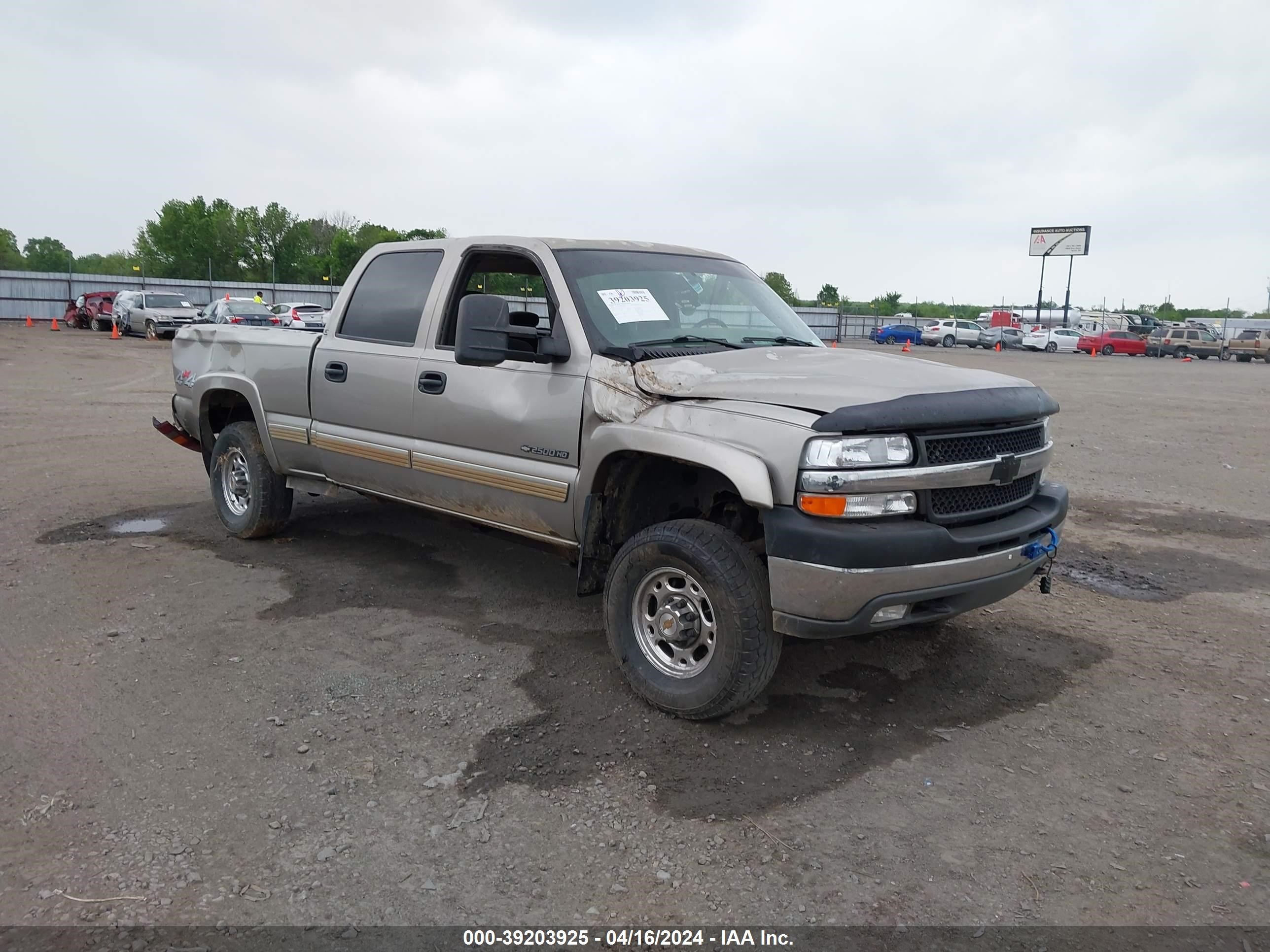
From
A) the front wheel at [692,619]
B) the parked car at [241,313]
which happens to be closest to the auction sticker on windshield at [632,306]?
the front wheel at [692,619]

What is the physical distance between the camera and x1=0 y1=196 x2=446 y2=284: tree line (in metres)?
72.6

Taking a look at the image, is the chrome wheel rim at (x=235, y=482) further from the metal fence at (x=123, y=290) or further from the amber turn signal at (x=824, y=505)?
the metal fence at (x=123, y=290)

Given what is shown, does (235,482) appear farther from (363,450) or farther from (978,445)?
(978,445)

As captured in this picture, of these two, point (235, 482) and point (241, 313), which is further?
point (241, 313)

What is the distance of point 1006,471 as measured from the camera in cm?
388

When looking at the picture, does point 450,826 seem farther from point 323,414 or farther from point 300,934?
point 323,414

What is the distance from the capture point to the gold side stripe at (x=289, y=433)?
5.82 m

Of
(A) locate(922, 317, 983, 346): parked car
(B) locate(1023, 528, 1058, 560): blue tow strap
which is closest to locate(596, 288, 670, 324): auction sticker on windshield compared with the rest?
(B) locate(1023, 528, 1058, 560): blue tow strap

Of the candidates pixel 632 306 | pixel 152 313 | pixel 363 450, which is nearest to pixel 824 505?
pixel 632 306

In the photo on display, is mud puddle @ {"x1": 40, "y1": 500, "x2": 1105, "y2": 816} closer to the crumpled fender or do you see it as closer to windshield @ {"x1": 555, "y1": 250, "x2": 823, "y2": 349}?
the crumpled fender

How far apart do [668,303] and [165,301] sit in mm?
33797

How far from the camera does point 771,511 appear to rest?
3.55 meters

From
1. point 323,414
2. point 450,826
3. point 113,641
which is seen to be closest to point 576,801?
point 450,826

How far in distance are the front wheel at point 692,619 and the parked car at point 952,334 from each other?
164ft
